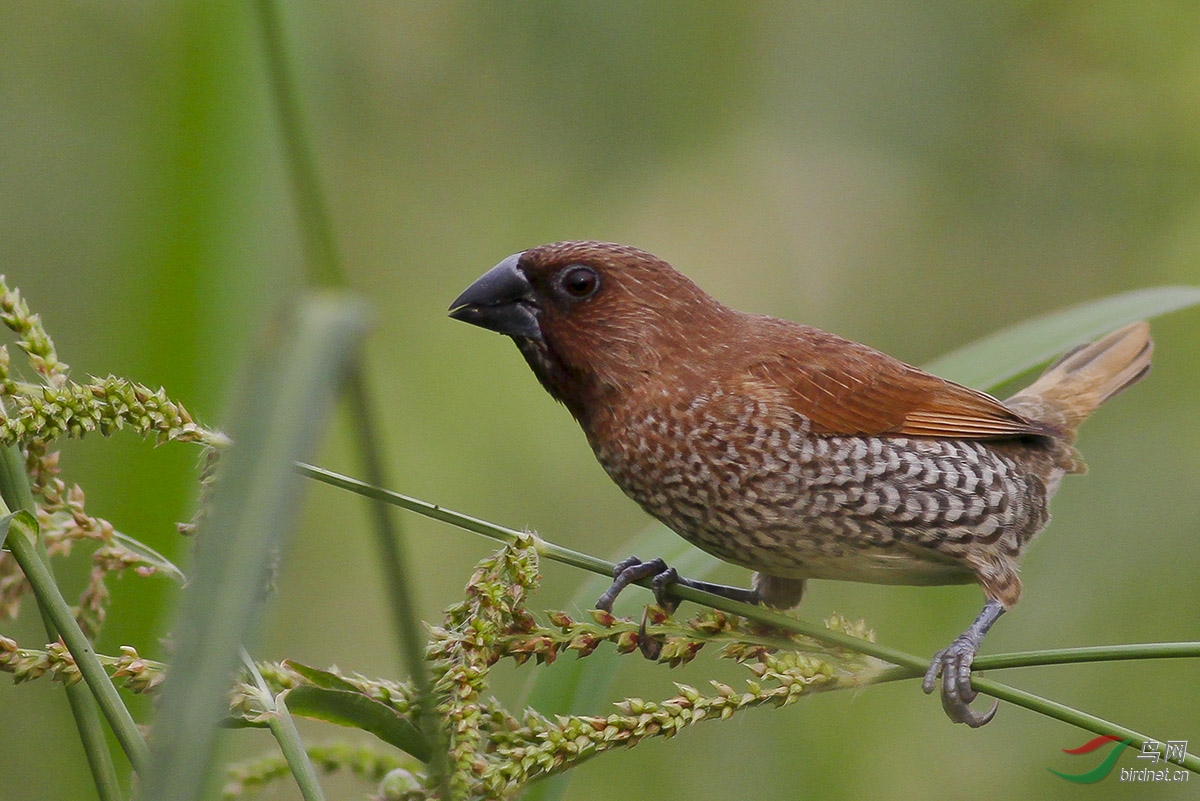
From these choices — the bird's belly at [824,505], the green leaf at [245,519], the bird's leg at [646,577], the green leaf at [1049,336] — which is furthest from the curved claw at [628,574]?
the green leaf at [245,519]

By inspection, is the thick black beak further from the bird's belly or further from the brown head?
the bird's belly

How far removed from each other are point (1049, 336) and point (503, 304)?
110cm

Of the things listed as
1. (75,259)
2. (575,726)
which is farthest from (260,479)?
(75,259)

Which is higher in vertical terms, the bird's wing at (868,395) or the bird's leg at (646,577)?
the bird's wing at (868,395)

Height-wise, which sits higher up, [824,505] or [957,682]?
[824,505]

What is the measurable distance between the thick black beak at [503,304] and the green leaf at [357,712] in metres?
1.03

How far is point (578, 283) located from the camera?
2.43 m

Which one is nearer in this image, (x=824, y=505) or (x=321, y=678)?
(x=321, y=678)

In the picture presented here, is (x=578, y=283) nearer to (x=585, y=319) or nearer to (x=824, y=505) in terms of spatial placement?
(x=585, y=319)

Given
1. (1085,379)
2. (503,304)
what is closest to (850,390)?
(503,304)

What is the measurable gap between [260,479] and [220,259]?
1281mm

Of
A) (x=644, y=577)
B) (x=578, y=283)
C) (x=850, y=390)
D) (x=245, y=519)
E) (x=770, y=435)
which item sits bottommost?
(x=644, y=577)

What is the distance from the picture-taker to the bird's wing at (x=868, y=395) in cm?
238

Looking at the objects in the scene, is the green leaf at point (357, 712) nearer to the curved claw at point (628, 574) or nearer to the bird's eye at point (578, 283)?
the curved claw at point (628, 574)
